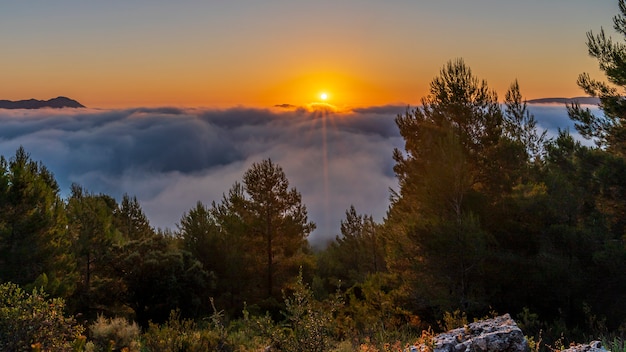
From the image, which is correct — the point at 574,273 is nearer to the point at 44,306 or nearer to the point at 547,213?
the point at 547,213

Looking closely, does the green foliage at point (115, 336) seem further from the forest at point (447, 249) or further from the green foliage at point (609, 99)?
the green foliage at point (609, 99)

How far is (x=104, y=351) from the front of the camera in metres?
8.90

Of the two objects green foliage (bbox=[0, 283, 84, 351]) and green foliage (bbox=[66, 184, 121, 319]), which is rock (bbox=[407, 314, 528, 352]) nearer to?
green foliage (bbox=[0, 283, 84, 351])

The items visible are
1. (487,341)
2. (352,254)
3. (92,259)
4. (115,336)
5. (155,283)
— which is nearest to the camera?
(487,341)

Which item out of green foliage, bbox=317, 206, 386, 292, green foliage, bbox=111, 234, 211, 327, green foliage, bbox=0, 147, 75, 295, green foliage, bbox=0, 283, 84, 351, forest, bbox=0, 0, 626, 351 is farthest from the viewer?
green foliage, bbox=317, 206, 386, 292

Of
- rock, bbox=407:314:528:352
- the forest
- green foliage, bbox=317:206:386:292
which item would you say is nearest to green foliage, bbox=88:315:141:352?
the forest

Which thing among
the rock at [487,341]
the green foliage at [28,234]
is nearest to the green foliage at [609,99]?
the rock at [487,341]

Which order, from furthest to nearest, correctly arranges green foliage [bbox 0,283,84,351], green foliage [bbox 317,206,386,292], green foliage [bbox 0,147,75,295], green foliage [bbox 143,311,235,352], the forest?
1. green foliage [bbox 317,206,386,292]
2. green foliage [bbox 0,147,75,295]
3. the forest
4. green foliage [bbox 143,311,235,352]
5. green foliage [bbox 0,283,84,351]

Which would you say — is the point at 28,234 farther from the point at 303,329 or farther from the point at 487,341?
the point at 487,341

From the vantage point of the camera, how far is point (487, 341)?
15.7 ft

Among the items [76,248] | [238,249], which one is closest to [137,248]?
[76,248]

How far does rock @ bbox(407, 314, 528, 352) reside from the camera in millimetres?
4742

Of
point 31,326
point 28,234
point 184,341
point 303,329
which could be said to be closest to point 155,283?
point 28,234

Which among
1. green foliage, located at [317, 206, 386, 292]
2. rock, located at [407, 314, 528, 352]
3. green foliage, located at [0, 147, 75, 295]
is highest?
rock, located at [407, 314, 528, 352]
